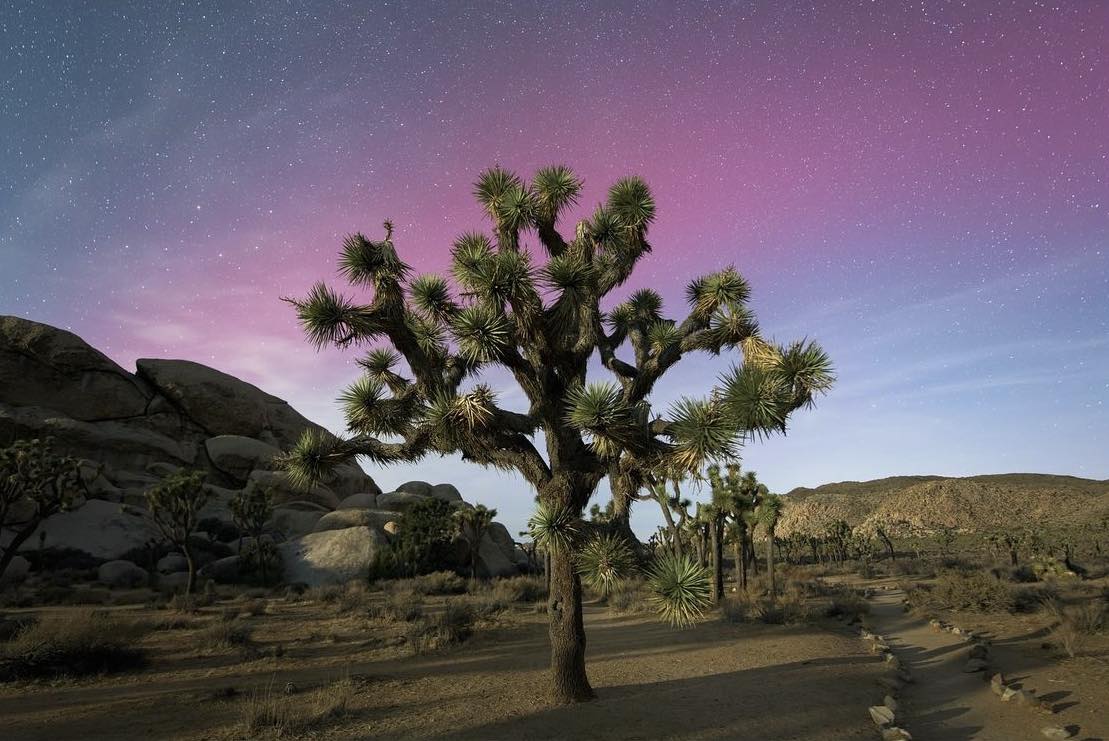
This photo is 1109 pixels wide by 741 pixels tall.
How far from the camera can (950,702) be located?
9.03 m

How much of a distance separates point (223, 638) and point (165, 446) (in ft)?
109

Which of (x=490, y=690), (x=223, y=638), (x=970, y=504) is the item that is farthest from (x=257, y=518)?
(x=970, y=504)

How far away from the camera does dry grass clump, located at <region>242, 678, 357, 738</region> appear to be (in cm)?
768

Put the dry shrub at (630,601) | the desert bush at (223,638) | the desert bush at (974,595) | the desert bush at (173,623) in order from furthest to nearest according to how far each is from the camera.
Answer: the dry shrub at (630,601)
the desert bush at (974,595)
the desert bush at (173,623)
the desert bush at (223,638)

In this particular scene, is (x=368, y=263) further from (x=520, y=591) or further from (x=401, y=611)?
(x=520, y=591)

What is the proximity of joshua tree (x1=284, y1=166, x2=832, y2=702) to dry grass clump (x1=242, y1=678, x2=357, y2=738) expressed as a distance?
10.5ft

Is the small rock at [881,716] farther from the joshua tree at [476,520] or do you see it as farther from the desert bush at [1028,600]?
the joshua tree at [476,520]

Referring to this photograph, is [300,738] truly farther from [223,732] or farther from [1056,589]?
[1056,589]

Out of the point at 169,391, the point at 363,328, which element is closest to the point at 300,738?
the point at 363,328

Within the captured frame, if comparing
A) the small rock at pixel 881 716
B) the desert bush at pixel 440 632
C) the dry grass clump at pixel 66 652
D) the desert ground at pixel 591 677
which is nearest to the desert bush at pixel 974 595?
the desert ground at pixel 591 677

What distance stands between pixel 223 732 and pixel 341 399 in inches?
197

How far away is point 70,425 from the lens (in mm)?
37344

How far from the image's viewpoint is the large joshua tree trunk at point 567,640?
8805 mm

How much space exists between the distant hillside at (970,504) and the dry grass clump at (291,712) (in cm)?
7483
